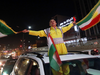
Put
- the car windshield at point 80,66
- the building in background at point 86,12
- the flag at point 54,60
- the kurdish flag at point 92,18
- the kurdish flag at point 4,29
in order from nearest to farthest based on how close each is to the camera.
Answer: the flag at point 54,60
the car windshield at point 80,66
the kurdish flag at point 4,29
the kurdish flag at point 92,18
the building in background at point 86,12

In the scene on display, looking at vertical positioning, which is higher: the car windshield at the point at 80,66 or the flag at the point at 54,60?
the flag at the point at 54,60

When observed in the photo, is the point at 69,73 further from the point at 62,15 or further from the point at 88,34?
the point at 62,15

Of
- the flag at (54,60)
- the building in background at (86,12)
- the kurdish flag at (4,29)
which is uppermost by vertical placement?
the building in background at (86,12)

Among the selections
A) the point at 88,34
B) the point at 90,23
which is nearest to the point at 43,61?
the point at 90,23

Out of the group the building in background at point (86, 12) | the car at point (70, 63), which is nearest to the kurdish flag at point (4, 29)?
→ the car at point (70, 63)

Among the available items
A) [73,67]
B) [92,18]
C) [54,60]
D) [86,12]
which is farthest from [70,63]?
[86,12]

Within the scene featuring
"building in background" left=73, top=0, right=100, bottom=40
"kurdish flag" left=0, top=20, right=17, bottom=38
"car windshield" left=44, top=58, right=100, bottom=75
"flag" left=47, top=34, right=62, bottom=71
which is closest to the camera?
"flag" left=47, top=34, right=62, bottom=71

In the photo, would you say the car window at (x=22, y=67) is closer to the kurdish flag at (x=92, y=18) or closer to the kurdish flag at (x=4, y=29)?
the kurdish flag at (x=4, y=29)

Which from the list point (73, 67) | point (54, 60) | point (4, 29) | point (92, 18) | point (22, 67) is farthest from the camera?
point (22, 67)

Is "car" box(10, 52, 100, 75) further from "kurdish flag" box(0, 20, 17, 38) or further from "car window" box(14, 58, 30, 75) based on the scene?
"kurdish flag" box(0, 20, 17, 38)

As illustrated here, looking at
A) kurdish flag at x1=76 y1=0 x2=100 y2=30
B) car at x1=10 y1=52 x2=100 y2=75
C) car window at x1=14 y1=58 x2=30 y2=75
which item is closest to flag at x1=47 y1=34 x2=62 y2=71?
car at x1=10 y1=52 x2=100 y2=75

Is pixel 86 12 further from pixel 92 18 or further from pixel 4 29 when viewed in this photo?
pixel 4 29

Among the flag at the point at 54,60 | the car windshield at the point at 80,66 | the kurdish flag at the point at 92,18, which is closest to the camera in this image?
the flag at the point at 54,60

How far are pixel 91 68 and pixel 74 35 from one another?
60360 mm
